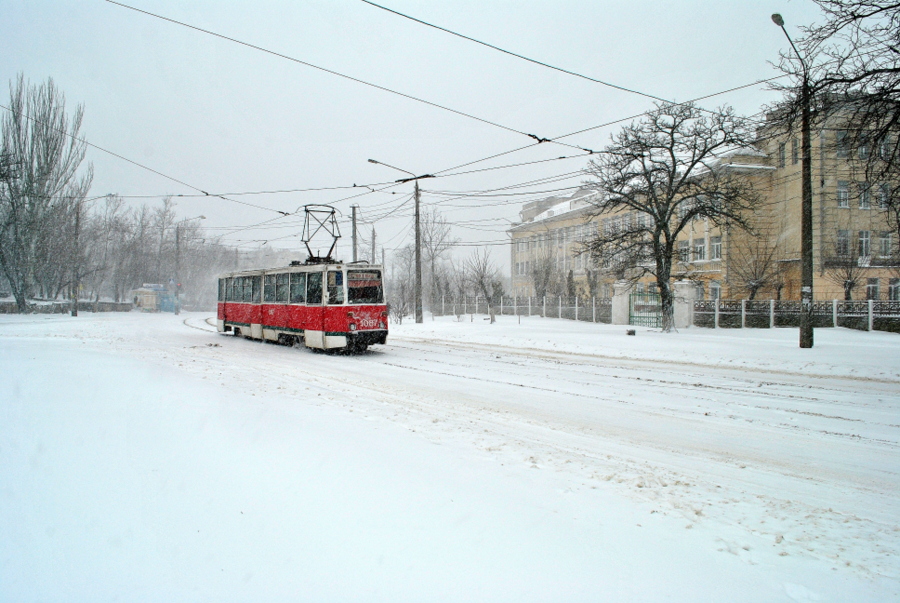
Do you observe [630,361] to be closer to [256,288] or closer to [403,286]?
[256,288]

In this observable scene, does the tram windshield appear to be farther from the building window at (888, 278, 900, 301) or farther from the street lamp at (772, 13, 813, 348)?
the building window at (888, 278, 900, 301)

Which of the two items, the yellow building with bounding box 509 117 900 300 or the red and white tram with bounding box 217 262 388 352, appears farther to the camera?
the yellow building with bounding box 509 117 900 300

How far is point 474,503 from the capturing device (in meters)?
4.28

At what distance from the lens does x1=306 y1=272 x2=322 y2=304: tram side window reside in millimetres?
16750

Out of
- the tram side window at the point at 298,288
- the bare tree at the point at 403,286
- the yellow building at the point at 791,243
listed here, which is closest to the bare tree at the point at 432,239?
the bare tree at the point at 403,286

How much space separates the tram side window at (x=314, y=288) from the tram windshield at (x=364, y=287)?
1042mm

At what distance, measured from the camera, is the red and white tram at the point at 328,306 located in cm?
1627

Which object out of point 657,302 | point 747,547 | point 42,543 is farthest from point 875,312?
point 42,543

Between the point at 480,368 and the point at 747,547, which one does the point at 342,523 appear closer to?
the point at 747,547

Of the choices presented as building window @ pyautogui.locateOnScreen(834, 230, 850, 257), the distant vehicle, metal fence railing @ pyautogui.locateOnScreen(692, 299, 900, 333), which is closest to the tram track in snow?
metal fence railing @ pyautogui.locateOnScreen(692, 299, 900, 333)

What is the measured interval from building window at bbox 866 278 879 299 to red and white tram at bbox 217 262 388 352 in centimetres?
3685

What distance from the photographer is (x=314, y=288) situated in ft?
55.8

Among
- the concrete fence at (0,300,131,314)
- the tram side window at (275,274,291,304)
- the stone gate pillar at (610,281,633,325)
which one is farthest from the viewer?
the concrete fence at (0,300,131,314)

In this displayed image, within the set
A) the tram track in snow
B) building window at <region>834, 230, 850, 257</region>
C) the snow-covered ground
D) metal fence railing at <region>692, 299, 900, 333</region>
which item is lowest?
the tram track in snow
